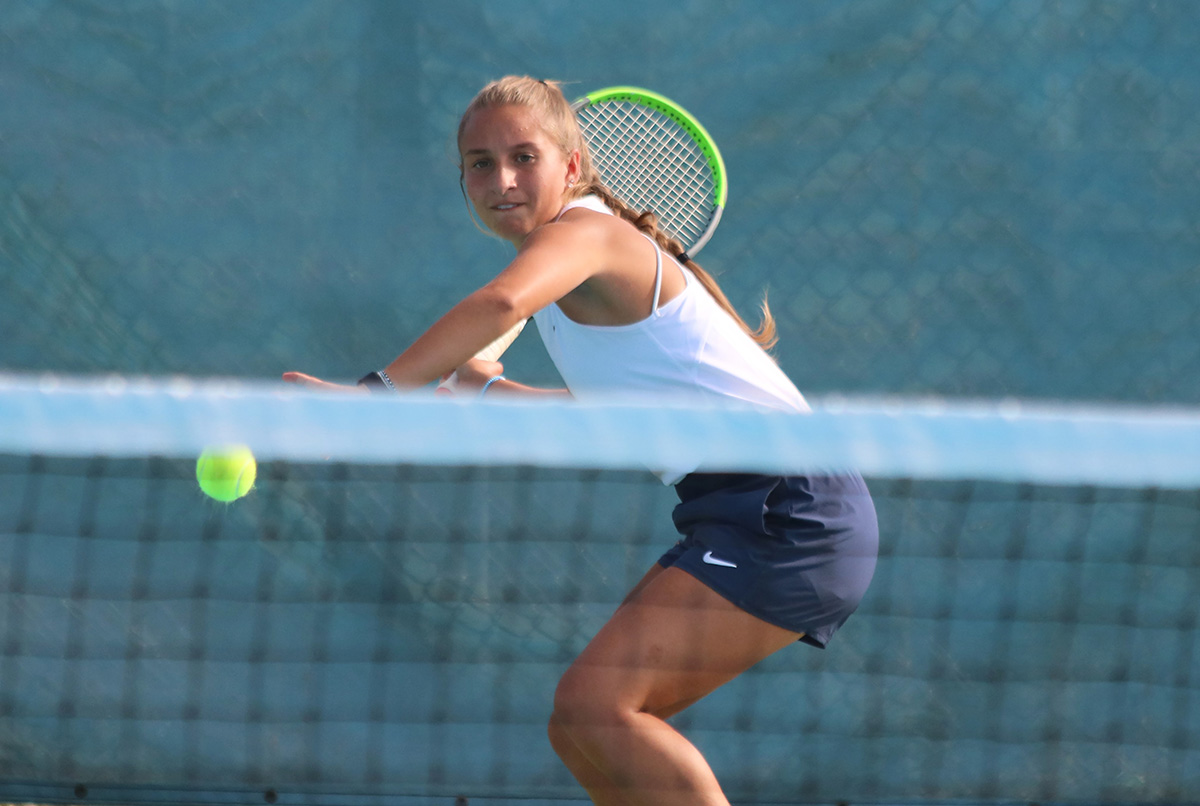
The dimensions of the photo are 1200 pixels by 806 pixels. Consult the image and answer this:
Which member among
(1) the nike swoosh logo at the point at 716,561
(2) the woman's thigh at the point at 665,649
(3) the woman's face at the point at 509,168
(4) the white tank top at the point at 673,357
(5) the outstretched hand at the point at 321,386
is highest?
(3) the woman's face at the point at 509,168

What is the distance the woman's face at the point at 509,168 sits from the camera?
191 centimetres

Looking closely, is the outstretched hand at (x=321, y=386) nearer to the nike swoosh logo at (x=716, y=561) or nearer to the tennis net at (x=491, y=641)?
the nike swoosh logo at (x=716, y=561)

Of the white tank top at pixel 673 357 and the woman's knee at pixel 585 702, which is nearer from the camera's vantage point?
the woman's knee at pixel 585 702

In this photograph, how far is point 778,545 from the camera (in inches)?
Answer: 67.5

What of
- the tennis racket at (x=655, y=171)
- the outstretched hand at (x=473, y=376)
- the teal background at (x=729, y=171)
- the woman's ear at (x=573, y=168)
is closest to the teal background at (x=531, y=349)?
the teal background at (x=729, y=171)

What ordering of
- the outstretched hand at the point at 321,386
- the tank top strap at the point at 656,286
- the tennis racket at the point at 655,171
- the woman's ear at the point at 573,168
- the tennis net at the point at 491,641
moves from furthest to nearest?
the tennis net at the point at 491,641 < the tennis racket at the point at 655,171 < the woman's ear at the point at 573,168 < the tank top strap at the point at 656,286 < the outstretched hand at the point at 321,386

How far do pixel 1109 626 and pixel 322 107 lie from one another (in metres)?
2.30

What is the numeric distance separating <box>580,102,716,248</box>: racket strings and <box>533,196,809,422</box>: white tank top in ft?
3.11

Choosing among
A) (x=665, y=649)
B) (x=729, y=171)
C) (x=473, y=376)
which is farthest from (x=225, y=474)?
(x=729, y=171)

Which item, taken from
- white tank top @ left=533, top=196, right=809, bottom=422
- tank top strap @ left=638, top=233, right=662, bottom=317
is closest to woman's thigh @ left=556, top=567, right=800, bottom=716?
white tank top @ left=533, top=196, right=809, bottom=422

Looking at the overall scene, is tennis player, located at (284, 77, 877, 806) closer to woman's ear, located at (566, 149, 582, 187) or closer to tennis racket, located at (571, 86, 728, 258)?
woman's ear, located at (566, 149, 582, 187)

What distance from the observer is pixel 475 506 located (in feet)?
9.75

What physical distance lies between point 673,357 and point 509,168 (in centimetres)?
41

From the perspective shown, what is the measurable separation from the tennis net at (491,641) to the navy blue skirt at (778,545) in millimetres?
1100
